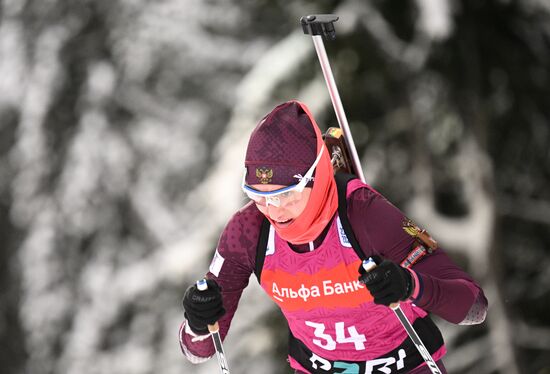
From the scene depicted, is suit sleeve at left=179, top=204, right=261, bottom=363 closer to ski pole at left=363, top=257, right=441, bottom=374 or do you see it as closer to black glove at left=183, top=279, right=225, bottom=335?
black glove at left=183, top=279, right=225, bottom=335

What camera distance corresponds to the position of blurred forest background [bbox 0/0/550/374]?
489cm

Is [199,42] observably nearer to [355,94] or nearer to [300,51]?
[300,51]

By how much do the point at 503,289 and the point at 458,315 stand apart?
3.14 meters

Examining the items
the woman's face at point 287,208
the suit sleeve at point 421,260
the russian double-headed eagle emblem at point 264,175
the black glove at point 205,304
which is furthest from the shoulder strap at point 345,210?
the black glove at point 205,304

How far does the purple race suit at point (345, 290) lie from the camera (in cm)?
207

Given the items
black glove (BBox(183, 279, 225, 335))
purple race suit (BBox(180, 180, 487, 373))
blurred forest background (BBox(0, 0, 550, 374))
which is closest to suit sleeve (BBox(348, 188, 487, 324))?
purple race suit (BBox(180, 180, 487, 373))

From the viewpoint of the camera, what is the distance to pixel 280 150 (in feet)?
6.73

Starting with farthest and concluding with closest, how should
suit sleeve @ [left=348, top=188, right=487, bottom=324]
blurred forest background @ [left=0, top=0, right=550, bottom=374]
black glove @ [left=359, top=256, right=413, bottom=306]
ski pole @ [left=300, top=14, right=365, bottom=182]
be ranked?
1. blurred forest background @ [left=0, top=0, right=550, bottom=374]
2. ski pole @ [left=300, top=14, right=365, bottom=182]
3. suit sleeve @ [left=348, top=188, right=487, bottom=324]
4. black glove @ [left=359, top=256, right=413, bottom=306]

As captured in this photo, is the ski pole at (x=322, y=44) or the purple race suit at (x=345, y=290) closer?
the purple race suit at (x=345, y=290)

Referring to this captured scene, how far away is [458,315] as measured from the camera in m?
2.05

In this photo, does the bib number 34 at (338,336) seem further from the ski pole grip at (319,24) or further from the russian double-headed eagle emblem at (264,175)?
the ski pole grip at (319,24)

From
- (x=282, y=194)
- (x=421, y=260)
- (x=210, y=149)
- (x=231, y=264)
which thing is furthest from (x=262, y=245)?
(x=210, y=149)

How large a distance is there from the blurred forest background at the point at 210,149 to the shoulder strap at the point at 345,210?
2.64m

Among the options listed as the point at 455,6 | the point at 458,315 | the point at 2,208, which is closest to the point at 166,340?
the point at 2,208
